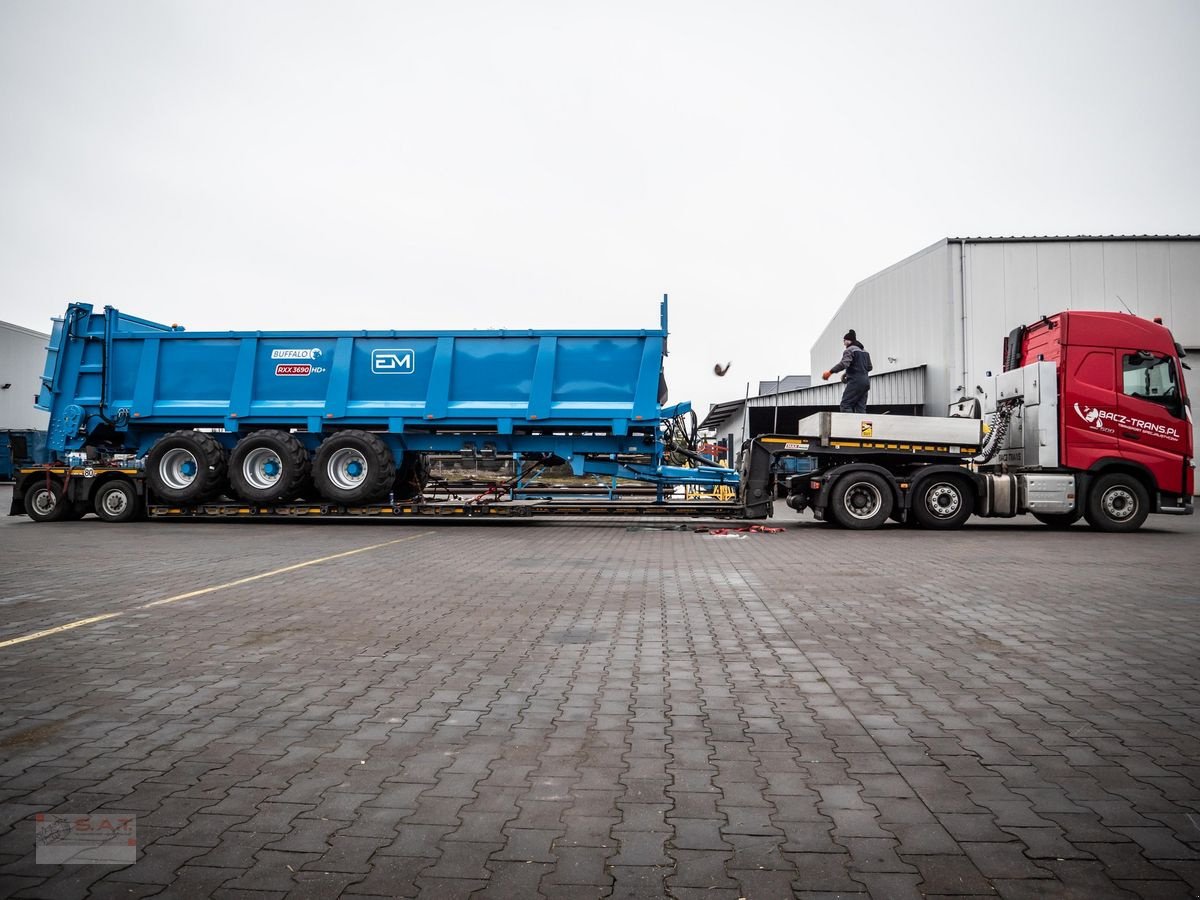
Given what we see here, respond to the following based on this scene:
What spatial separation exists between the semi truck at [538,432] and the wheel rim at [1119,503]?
0.12ft

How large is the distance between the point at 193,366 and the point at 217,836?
50.0 feet

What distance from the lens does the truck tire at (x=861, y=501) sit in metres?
14.6

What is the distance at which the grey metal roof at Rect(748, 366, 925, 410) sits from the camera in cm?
2592

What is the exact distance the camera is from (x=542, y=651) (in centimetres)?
526

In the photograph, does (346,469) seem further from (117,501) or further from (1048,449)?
(1048,449)

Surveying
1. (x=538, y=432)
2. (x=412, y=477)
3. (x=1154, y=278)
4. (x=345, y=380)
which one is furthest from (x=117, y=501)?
(x=1154, y=278)

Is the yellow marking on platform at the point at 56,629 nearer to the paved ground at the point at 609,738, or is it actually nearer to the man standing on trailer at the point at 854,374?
the paved ground at the point at 609,738

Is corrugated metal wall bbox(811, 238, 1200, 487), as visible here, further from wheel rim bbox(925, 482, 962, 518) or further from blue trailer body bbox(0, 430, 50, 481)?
blue trailer body bbox(0, 430, 50, 481)

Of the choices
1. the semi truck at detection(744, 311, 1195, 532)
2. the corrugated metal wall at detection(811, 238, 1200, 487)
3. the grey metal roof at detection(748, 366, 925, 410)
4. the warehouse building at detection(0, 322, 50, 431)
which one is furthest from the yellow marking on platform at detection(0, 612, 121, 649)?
the warehouse building at detection(0, 322, 50, 431)

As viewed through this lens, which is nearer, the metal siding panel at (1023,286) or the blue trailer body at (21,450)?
the blue trailer body at (21,450)

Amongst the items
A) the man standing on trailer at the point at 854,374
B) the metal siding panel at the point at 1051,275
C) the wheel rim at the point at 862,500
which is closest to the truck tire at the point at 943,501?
the wheel rim at the point at 862,500

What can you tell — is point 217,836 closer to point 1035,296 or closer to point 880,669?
point 880,669

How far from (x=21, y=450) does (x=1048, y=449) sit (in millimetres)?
19279

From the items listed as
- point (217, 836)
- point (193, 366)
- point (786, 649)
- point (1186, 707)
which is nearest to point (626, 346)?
point (193, 366)
